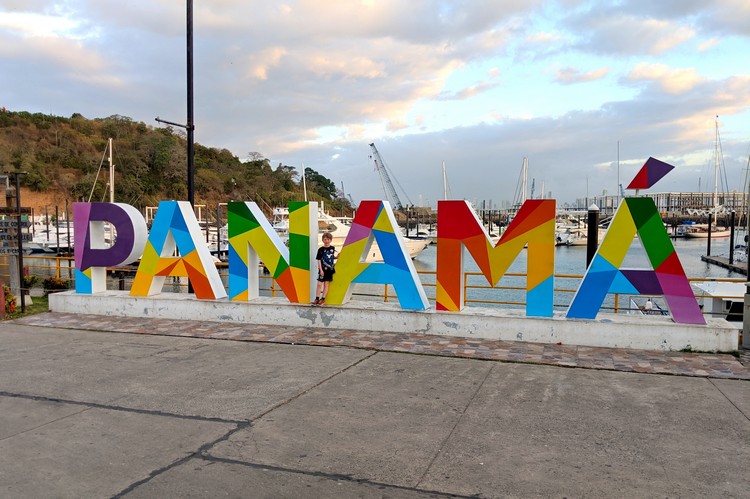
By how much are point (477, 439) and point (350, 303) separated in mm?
6427

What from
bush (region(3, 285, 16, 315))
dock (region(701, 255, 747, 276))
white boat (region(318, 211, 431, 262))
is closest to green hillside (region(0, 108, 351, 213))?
white boat (region(318, 211, 431, 262))

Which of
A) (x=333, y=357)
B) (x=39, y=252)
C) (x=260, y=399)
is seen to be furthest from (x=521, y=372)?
(x=39, y=252)

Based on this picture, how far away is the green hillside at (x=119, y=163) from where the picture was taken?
68938 millimetres

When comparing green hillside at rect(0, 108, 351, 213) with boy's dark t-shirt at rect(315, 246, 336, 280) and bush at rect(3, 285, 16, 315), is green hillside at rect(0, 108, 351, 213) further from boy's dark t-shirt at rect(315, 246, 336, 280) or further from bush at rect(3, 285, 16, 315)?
boy's dark t-shirt at rect(315, 246, 336, 280)

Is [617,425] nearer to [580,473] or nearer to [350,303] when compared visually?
[580,473]

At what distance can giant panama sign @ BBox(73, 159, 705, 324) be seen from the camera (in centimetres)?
970

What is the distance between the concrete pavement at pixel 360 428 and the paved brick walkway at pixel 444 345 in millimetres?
406

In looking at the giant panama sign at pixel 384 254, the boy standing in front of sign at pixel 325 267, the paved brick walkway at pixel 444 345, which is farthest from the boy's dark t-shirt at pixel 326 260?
the paved brick walkway at pixel 444 345

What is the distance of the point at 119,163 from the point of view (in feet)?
249

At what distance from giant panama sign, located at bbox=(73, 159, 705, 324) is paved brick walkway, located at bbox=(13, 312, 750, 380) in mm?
736

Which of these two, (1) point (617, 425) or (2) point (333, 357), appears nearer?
(1) point (617, 425)

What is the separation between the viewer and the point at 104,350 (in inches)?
385

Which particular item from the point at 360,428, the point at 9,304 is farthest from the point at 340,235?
the point at 360,428

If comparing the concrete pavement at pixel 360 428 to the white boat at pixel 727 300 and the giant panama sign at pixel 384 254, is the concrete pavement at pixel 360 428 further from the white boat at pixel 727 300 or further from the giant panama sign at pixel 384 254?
the white boat at pixel 727 300
